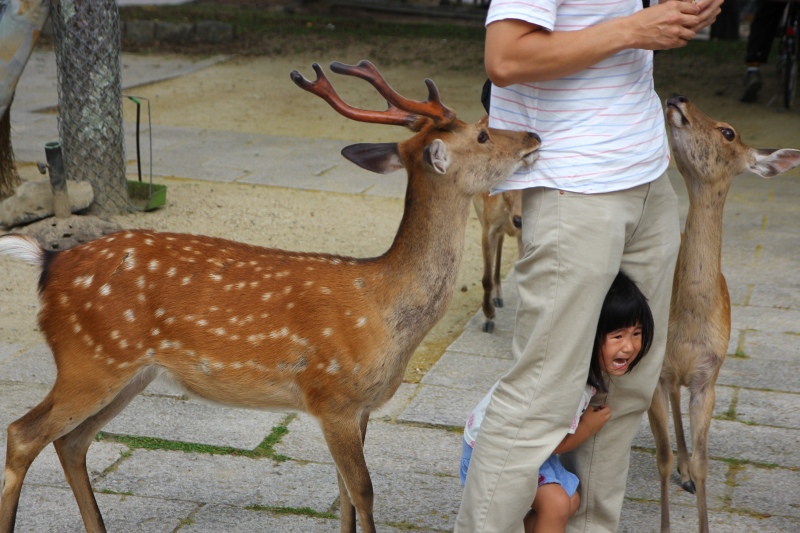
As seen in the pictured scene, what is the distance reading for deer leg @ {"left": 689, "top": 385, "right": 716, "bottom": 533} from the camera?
11.4 feet

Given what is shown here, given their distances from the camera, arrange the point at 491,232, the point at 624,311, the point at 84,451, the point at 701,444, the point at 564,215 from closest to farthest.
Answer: the point at 564,215, the point at 624,311, the point at 84,451, the point at 701,444, the point at 491,232

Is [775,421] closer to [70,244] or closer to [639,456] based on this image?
[639,456]

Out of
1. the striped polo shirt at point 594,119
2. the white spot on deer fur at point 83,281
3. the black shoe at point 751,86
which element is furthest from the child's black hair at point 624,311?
the black shoe at point 751,86

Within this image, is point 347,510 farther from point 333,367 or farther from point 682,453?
point 682,453

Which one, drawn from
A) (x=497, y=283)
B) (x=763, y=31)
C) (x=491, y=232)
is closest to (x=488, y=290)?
(x=491, y=232)

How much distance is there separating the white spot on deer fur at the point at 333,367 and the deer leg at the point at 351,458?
0.15 m

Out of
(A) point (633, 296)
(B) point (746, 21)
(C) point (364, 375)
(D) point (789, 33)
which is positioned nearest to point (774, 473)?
(A) point (633, 296)

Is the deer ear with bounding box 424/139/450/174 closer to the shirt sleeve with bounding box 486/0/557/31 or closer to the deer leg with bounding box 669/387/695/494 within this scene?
the shirt sleeve with bounding box 486/0/557/31

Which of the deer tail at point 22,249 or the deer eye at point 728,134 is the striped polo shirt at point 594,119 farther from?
the deer tail at point 22,249

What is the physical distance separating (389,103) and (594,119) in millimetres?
741

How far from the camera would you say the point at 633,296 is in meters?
2.89

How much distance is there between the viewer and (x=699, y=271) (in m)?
3.61

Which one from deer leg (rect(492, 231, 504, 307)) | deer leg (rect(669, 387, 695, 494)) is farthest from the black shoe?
deer leg (rect(669, 387, 695, 494))

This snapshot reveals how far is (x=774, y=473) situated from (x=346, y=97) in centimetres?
826
